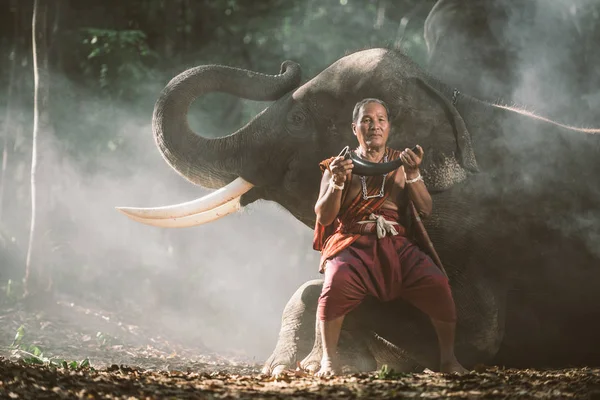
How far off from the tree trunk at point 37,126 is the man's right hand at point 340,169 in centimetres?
586

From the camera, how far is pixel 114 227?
1270 cm

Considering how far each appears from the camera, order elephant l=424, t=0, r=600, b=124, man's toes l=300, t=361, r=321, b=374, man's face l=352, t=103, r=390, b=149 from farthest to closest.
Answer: elephant l=424, t=0, r=600, b=124 → man's toes l=300, t=361, r=321, b=374 → man's face l=352, t=103, r=390, b=149

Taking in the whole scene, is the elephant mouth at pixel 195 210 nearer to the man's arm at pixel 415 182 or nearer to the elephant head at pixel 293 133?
the elephant head at pixel 293 133

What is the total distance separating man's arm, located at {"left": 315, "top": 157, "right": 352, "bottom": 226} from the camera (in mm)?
4848

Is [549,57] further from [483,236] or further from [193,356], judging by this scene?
[193,356]

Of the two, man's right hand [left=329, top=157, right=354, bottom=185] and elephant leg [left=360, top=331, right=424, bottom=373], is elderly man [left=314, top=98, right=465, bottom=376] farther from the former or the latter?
elephant leg [left=360, top=331, right=424, bottom=373]

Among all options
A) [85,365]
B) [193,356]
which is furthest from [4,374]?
[193,356]

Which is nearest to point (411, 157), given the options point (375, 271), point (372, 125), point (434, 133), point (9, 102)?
point (372, 125)

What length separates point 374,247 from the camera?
16.4 feet

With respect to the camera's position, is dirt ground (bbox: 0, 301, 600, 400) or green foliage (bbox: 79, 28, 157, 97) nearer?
dirt ground (bbox: 0, 301, 600, 400)

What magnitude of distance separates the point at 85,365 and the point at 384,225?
76.1 inches

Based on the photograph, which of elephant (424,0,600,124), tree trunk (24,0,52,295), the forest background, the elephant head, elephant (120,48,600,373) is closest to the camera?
elephant (120,48,600,373)

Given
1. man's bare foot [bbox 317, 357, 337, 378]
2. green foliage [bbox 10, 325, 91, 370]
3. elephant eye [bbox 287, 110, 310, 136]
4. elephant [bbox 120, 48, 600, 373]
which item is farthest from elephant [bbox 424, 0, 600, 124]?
green foliage [bbox 10, 325, 91, 370]

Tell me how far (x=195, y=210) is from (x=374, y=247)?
5.45 ft
